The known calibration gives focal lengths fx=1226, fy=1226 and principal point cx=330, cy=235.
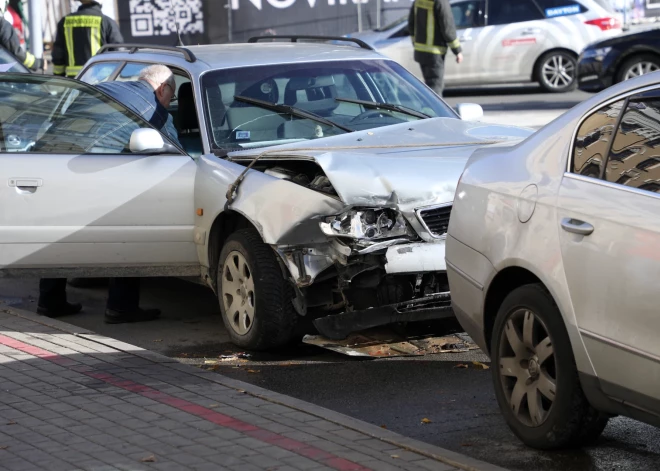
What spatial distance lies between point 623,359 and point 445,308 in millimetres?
2148

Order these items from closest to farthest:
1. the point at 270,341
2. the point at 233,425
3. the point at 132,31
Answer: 1. the point at 233,425
2. the point at 270,341
3. the point at 132,31

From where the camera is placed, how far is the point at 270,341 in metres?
6.88

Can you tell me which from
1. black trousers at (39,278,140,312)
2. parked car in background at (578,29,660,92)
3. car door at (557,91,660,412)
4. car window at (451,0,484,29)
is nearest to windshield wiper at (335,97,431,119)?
black trousers at (39,278,140,312)

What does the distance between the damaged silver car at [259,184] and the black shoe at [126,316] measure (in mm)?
616

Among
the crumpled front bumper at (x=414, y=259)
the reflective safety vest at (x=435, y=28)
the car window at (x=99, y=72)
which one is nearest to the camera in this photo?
the crumpled front bumper at (x=414, y=259)

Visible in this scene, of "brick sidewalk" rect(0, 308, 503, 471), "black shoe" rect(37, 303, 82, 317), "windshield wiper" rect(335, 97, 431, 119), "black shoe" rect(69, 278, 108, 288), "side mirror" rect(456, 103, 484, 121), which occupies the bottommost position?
"black shoe" rect(69, 278, 108, 288)

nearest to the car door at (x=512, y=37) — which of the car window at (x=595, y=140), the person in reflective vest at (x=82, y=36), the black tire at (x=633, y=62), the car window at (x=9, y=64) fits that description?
the black tire at (x=633, y=62)

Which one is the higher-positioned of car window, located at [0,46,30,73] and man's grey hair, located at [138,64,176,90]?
man's grey hair, located at [138,64,176,90]

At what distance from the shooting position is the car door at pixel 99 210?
7.45 meters

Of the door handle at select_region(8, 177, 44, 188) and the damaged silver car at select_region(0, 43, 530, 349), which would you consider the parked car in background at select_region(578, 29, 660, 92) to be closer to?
the damaged silver car at select_region(0, 43, 530, 349)

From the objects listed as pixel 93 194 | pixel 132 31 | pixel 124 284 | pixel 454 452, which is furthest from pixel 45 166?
pixel 132 31

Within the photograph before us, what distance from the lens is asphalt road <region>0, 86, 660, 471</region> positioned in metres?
5.02

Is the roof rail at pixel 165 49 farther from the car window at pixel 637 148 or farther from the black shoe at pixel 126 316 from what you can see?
the car window at pixel 637 148

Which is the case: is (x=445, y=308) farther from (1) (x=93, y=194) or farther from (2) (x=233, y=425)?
(1) (x=93, y=194)
